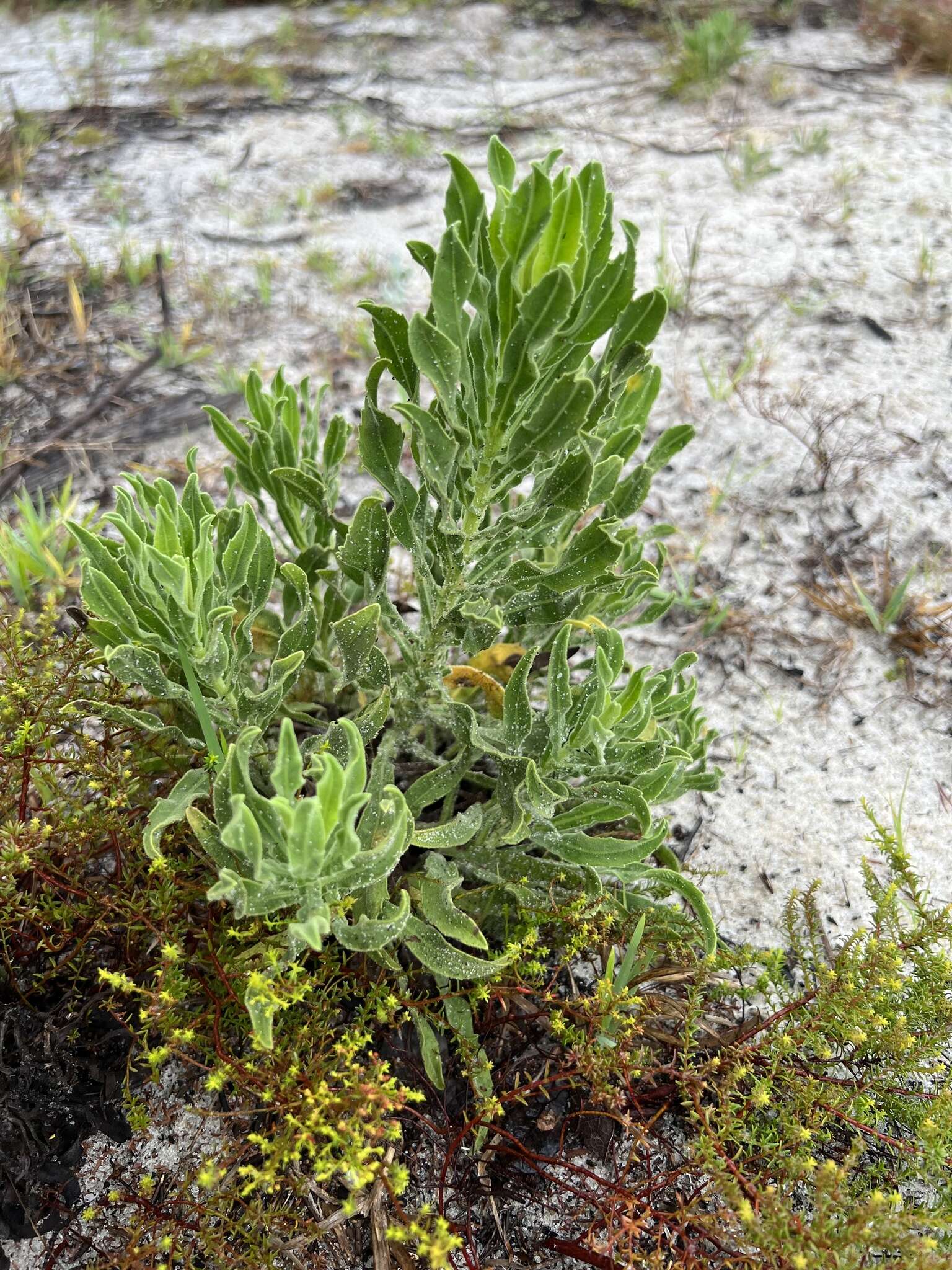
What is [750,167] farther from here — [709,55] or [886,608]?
[886,608]

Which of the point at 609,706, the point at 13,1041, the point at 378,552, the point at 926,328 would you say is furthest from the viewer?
the point at 926,328

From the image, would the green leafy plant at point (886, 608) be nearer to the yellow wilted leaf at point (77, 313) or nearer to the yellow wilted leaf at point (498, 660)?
the yellow wilted leaf at point (498, 660)

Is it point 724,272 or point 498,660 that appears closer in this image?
point 498,660

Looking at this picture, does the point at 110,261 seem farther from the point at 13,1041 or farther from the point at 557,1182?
the point at 557,1182

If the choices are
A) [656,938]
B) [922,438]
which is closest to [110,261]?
[922,438]

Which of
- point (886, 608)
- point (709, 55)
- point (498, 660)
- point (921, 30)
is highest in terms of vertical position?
point (921, 30)

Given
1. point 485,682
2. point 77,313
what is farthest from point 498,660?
point 77,313

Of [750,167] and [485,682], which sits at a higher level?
[750,167]

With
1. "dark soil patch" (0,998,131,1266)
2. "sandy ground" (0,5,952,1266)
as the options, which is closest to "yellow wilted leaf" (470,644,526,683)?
"sandy ground" (0,5,952,1266)

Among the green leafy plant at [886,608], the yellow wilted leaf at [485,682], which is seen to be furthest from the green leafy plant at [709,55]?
the yellow wilted leaf at [485,682]
